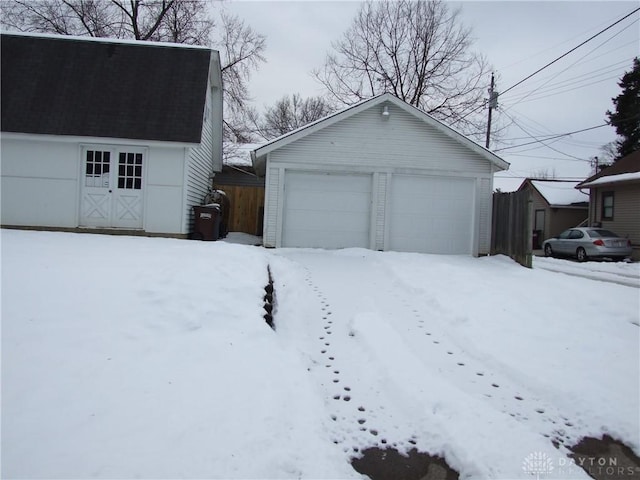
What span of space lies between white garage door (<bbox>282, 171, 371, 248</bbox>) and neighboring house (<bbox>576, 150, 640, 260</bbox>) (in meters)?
12.2

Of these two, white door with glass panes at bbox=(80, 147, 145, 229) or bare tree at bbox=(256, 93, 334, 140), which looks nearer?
white door with glass panes at bbox=(80, 147, 145, 229)

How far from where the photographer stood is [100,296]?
4883 mm

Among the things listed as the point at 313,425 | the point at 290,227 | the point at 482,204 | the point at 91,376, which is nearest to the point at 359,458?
the point at 313,425

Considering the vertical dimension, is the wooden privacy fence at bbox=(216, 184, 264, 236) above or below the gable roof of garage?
below

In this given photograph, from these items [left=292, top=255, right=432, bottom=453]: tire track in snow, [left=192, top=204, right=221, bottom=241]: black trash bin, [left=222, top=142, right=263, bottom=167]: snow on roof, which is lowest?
[left=292, top=255, right=432, bottom=453]: tire track in snow

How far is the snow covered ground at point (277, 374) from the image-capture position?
2.81 metres

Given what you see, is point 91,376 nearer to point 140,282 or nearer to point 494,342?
point 140,282

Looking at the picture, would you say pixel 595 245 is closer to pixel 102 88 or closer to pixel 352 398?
pixel 352 398

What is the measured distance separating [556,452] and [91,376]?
3.54m

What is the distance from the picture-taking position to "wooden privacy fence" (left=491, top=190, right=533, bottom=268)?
33.9 feet

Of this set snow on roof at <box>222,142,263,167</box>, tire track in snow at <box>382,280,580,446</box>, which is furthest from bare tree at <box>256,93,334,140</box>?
tire track in snow at <box>382,280,580,446</box>

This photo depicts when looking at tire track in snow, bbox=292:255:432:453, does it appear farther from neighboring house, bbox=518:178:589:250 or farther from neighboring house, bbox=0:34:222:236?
neighboring house, bbox=518:178:589:250

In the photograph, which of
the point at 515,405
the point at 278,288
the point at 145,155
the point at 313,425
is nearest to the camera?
the point at 313,425

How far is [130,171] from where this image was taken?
11562mm
